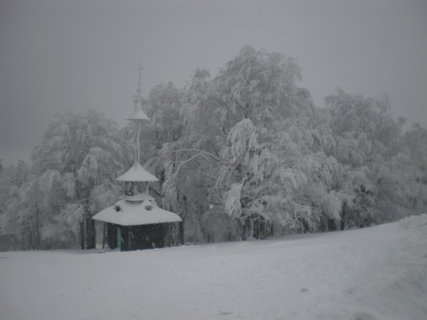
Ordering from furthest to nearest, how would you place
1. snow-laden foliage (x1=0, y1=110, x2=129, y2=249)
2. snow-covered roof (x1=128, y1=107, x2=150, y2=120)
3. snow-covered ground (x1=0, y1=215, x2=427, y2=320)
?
snow-laden foliage (x1=0, y1=110, x2=129, y2=249) < snow-covered roof (x1=128, y1=107, x2=150, y2=120) < snow-covered ground (x1=0, y1=215, x2=427, y2=320)

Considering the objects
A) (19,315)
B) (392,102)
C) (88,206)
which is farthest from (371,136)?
(19,315)

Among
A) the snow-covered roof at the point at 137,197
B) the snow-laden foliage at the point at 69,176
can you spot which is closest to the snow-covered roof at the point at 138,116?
the snow-laden foliage at the point at 69,176

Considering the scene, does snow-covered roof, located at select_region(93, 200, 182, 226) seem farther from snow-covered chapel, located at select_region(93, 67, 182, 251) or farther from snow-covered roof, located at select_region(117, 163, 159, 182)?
snow-covered roof, located at select_region(117, 163, 159, 182)

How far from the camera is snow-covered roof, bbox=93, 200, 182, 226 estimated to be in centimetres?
2003

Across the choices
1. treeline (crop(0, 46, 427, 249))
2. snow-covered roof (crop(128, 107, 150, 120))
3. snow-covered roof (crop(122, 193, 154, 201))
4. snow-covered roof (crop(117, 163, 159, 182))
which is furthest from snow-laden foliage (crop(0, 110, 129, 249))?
snow-covered roof (crop(128, 107, 150, 120))

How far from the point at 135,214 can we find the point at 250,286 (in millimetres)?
12663

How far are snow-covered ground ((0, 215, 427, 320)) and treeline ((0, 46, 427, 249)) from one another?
6.46 metres

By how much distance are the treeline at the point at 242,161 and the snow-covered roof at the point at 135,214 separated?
1346 millimetres

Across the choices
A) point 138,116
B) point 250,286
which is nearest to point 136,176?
point 138,116

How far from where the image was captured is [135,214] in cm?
2050

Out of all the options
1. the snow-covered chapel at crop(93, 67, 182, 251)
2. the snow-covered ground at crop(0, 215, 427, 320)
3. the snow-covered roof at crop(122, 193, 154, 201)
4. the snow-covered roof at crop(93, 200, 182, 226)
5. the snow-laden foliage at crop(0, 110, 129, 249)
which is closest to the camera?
the snow-covered ground at crop(0, 215, 427, 320)

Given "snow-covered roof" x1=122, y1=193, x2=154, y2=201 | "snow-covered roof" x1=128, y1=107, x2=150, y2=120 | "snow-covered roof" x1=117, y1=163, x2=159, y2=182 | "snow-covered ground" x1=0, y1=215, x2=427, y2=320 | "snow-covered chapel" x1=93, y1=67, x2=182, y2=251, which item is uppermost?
"snow-covered roof" x1=128, y1=107, x2=150, y2=120

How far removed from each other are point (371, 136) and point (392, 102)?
2.85m

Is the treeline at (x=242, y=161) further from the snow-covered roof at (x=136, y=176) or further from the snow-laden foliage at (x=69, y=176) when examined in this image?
the snow-covered roof at (x=136, y=176)
